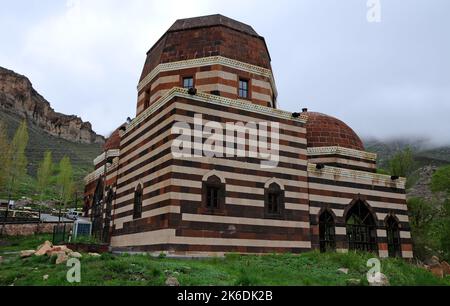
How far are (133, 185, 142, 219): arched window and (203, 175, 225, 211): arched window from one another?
3.37 metres

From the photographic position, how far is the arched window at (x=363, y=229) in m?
20.1

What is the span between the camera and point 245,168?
16.8 meters

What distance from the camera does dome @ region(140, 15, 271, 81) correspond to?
18859 mm

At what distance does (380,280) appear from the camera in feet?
36.3

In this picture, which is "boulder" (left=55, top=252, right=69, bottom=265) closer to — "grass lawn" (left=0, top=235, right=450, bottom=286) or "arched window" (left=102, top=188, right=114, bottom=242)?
"grass lawn" (left=0, top=235, right=450, bottom=286)

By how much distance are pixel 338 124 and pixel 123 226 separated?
13.6m

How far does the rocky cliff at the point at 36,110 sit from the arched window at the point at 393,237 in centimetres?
10318

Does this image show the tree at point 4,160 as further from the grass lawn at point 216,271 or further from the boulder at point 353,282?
the boulder at point 353,282

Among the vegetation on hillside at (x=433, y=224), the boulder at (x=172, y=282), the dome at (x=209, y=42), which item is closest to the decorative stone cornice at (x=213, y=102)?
the dome at (x=209, y=42)

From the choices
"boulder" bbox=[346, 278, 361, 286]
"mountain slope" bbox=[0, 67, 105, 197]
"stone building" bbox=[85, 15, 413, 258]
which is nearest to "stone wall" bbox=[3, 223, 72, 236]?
"stone building" bbox=[85, 15, 413, 258]

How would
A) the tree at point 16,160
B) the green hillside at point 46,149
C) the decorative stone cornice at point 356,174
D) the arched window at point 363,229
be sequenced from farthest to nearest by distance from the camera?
the green hillside at point 46,149 → the tree at point 16,160 → the arched window at point 363,229 → the decorative stone cornice at point 356,174

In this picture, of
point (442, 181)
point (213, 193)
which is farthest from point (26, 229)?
point (442, 181)

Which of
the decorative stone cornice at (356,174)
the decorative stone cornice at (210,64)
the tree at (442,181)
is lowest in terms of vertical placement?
the decorative stone cornice at (356,174)

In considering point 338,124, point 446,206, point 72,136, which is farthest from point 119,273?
point 72,136
